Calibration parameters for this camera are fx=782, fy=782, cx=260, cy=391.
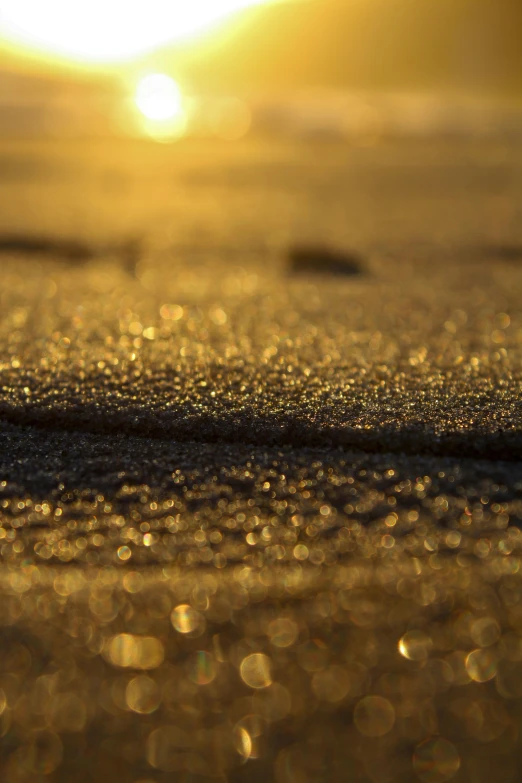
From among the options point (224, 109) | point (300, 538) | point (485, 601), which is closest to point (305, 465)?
point (300, 538)

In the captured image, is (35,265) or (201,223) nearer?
(35,265)

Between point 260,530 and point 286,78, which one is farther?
point 286,78

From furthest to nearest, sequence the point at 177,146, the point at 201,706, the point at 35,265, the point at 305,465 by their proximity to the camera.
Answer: the point at 177,146 → the point at 35,265 → the point at 305,465 → the point at 201,706

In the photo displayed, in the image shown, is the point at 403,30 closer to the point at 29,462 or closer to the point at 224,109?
the point at 224,109

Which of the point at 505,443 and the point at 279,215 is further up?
the point at 505,443

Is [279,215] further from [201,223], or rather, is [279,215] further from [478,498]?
[478,498]

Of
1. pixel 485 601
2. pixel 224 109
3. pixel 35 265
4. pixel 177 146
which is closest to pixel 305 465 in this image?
pixel 485 601

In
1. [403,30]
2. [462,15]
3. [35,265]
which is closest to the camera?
[35,265]
